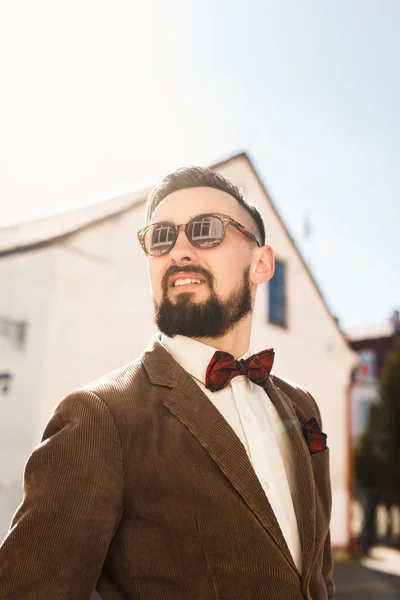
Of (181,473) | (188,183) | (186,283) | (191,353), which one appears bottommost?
(181,473)

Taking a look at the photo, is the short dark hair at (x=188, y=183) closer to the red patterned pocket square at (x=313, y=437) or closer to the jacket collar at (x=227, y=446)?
the jacket collar at (x=227, y=446)

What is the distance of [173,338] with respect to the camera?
214cm

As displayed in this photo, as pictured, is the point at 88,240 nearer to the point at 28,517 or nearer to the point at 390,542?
the point at 28,517

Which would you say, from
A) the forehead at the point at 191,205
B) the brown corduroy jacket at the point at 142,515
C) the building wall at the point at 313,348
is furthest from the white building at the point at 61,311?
the brown corduroy jacket at the point at 142,515

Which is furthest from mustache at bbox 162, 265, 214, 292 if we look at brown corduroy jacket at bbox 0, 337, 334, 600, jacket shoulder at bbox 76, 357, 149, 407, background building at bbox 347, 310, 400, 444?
background building at bbox 347, 310, 400, 444

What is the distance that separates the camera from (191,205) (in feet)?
7.19

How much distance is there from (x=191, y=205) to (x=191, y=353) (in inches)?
22.8

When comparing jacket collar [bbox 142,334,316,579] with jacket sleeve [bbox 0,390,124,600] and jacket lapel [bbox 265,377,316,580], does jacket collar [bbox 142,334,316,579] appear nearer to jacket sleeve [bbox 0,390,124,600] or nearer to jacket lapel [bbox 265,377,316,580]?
jacket lapel [bbox 265,377,316,580]

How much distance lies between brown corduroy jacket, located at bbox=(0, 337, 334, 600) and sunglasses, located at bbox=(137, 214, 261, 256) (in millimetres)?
619

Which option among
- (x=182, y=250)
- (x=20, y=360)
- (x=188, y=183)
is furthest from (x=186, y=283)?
(x=20, y=360)

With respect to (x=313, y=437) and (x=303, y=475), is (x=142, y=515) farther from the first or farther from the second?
(x=313, y=437)

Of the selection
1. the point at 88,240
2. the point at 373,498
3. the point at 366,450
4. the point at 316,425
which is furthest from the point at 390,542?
the point at 316,425

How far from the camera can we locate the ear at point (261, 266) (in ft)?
7.72

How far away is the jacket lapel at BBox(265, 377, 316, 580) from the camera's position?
1.79 meters
